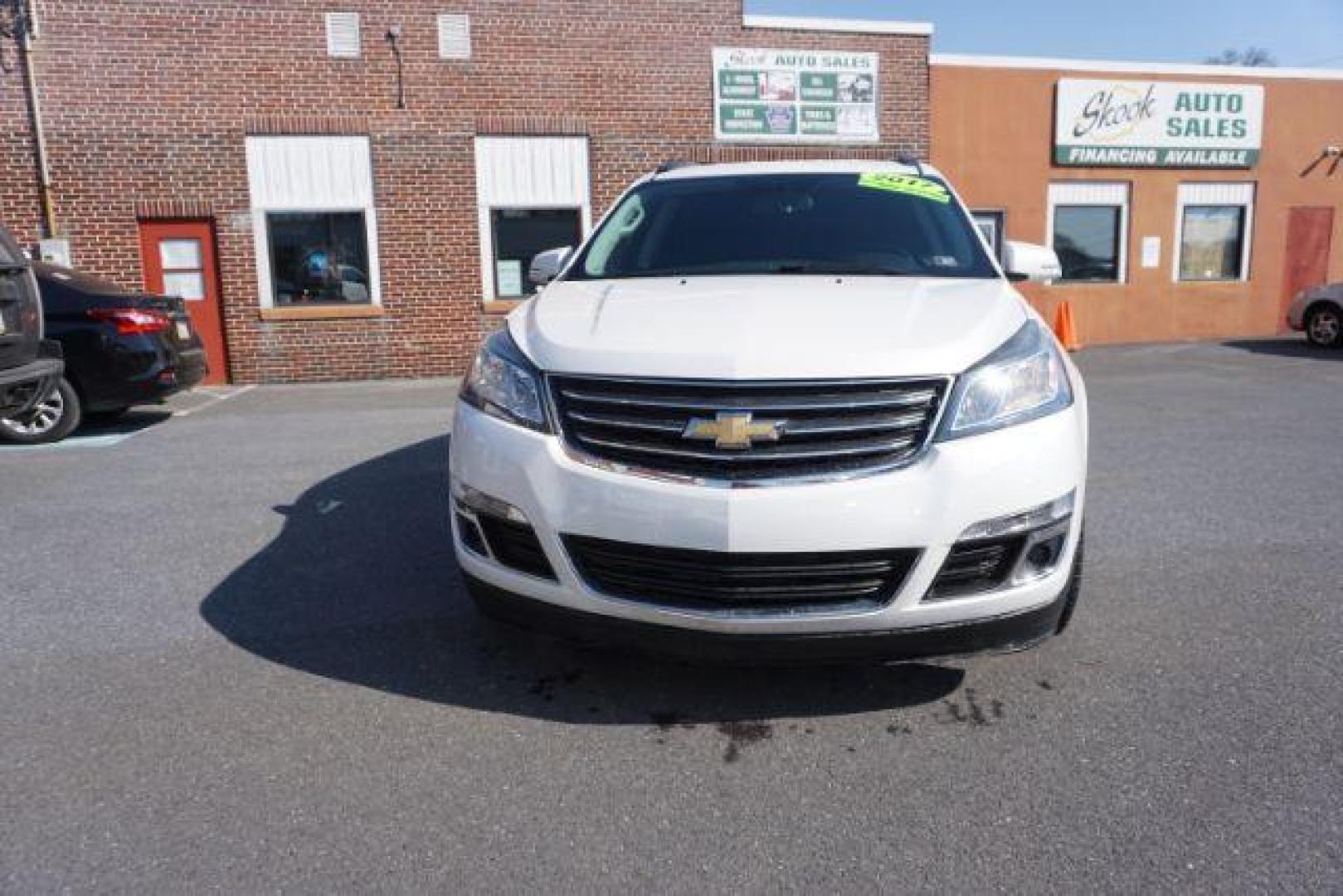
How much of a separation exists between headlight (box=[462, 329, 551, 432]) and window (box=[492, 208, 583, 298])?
1020 cm

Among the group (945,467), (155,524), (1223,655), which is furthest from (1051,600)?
(155,524)

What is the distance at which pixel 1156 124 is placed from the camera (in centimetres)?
1566

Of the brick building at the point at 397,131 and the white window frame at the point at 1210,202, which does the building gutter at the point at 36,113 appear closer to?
the brick building at the point at 397,131

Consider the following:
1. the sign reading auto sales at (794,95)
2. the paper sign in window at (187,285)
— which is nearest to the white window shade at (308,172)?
the paper sign in window at (187,285)

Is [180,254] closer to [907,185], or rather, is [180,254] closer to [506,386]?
[907,185]

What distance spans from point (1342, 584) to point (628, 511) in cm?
322

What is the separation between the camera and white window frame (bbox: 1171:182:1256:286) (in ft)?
53.1

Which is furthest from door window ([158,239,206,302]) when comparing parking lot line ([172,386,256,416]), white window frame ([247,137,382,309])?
parking lot line ([172,386,256,416])

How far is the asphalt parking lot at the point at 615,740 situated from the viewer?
226 centimetres

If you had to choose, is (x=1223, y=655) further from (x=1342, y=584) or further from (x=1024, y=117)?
(x=1024, y=117)

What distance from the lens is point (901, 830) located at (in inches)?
92.9

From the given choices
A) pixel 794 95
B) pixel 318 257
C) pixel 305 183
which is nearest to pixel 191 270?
pixel 318 257

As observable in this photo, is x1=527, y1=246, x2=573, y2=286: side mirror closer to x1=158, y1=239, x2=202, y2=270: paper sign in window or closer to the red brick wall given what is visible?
the red brick wall

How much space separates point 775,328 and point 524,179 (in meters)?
10.8
